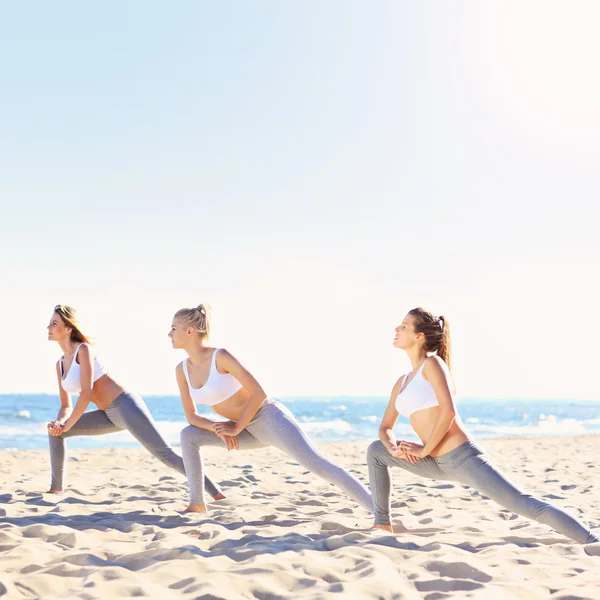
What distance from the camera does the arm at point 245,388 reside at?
4.59 meters

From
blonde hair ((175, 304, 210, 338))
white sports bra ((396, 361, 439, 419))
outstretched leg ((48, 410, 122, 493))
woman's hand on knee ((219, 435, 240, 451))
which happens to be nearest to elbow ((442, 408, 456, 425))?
white sports bra ((396, 361, 439, 419))

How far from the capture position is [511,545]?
3.84m

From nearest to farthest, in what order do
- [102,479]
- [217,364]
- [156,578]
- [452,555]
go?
[156,578] < [452,555] < [217,364] < [102,479]

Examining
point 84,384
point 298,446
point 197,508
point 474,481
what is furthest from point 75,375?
point 474,481

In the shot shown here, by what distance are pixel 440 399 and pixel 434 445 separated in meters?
0.28

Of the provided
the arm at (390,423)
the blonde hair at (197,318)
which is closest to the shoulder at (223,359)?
the blonde hair at (197,318)

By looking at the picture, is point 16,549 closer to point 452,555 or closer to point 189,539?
point 189,539

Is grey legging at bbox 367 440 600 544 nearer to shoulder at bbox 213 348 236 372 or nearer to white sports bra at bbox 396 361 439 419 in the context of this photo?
white sports bra at bbox 396 361 439 419

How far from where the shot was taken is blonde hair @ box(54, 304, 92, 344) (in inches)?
222

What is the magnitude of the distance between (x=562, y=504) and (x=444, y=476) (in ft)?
9.14

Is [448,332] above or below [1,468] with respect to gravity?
above

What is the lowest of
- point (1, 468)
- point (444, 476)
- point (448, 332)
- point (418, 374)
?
point (1, 468)

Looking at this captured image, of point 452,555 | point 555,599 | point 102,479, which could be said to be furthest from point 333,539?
point 102,479

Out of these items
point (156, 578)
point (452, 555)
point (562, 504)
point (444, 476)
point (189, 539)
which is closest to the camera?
point (156, 578)
